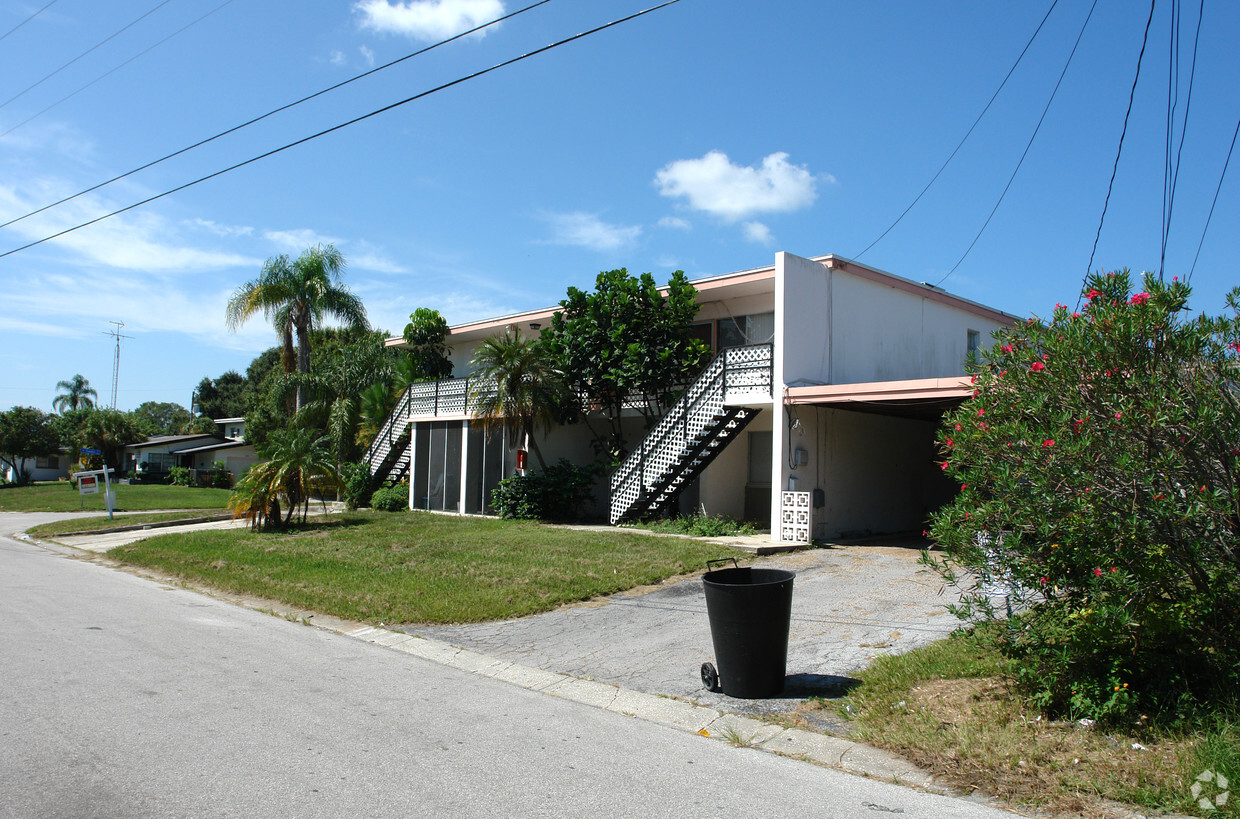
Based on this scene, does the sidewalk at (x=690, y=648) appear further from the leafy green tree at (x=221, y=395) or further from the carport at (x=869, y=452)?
the leafy green tree at (x=221, y=395)

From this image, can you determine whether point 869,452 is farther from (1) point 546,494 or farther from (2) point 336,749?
(2) point 336,749

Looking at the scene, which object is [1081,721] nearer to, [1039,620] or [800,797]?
[1039,620]

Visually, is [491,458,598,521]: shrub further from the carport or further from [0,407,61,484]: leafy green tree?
[0,407,61,484]: leafy green tree

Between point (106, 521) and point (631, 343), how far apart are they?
15781 millimetres

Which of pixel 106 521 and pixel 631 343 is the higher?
pixel 631 343

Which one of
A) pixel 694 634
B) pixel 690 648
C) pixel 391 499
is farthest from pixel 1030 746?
pixel 391 499

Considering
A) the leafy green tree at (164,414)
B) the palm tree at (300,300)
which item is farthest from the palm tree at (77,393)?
the palm tree at (300,300)

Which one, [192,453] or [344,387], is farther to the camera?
[192,453]

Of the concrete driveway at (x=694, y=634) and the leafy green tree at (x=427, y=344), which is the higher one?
the leafy green tree at (x=427, y=344)

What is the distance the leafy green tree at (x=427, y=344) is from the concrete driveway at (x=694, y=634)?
1739 cm

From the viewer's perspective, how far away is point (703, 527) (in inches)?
663

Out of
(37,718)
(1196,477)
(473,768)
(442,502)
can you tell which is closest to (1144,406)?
(1196,477)

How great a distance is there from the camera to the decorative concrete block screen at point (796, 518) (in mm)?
15688

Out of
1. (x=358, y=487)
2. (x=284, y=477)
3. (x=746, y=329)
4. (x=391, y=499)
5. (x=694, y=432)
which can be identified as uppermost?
(x=746, y=329)
